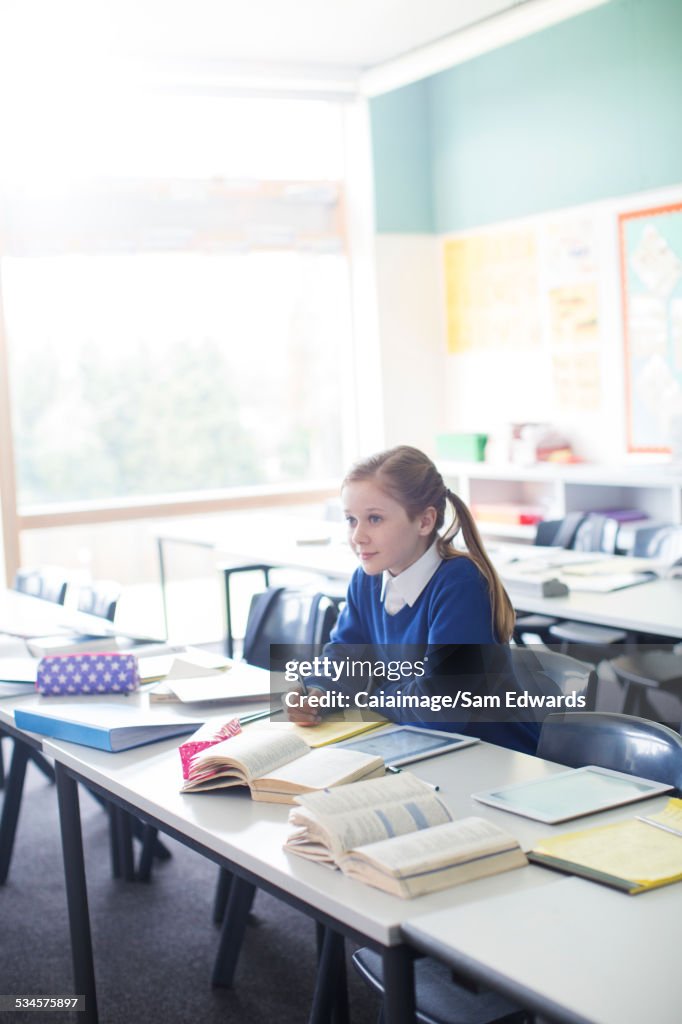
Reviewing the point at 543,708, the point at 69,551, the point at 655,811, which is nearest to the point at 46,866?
the point at 543,708

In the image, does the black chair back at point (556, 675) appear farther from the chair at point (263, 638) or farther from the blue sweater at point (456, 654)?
the chair at point (263, 638)

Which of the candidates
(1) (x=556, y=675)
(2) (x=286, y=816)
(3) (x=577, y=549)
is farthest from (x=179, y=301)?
(2) (x=286, y=816)

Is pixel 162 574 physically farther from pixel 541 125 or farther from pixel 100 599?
pixel 541 125

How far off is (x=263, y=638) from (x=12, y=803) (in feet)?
3.11

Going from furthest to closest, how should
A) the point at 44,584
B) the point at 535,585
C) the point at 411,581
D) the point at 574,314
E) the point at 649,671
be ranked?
the point at 574,314
the point at 44,584
the point at 649,671
the point at 535,585
the point at 411,581

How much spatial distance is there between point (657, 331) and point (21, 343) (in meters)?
3.47

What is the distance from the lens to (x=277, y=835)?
5.88 ft

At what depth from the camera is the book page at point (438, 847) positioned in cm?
157

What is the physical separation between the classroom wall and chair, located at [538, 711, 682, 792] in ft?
13.6

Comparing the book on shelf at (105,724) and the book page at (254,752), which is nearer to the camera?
the book page at (254,752)

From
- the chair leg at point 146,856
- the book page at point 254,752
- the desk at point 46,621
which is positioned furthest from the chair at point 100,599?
the book page at point 254,752

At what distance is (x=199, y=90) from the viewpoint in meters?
6.71

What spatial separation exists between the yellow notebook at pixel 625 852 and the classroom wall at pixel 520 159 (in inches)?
182

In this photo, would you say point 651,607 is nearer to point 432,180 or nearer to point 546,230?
point 546,230
